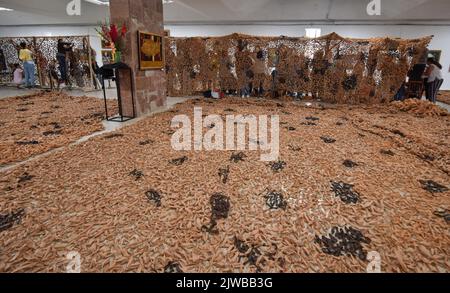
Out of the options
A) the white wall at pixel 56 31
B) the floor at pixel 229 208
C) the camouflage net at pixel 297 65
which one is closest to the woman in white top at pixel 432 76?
the camouflage net at pixel 297 65

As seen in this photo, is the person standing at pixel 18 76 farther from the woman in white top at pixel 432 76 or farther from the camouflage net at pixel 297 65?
the woman in white top at pixel 432 76

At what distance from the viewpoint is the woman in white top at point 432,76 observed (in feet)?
28.2

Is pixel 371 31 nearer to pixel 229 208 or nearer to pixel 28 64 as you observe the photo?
pixel 229 208

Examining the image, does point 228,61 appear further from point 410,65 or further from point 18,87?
point 18,87

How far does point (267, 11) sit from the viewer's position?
14.5 m

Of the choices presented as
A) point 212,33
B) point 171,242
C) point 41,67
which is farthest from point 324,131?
point 212,33

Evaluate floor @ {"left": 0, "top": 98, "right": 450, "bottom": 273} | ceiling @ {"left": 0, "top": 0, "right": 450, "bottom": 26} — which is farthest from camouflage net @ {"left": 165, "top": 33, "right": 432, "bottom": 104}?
floor @ {"left": 0, "top": 98, "right": 450, "bottom": 273}

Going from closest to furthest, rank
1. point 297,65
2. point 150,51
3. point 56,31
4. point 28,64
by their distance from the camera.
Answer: point 150,51
point 297,65
point 28,64
point 56,31

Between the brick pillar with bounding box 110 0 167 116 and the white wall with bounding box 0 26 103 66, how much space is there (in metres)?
14.9

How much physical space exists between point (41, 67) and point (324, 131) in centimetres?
1284

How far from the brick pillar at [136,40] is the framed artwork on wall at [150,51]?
4.8 inches

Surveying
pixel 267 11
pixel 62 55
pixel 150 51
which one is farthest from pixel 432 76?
pixel 62 55

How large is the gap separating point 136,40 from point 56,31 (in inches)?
760

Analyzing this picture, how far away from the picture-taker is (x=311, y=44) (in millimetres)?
9273
